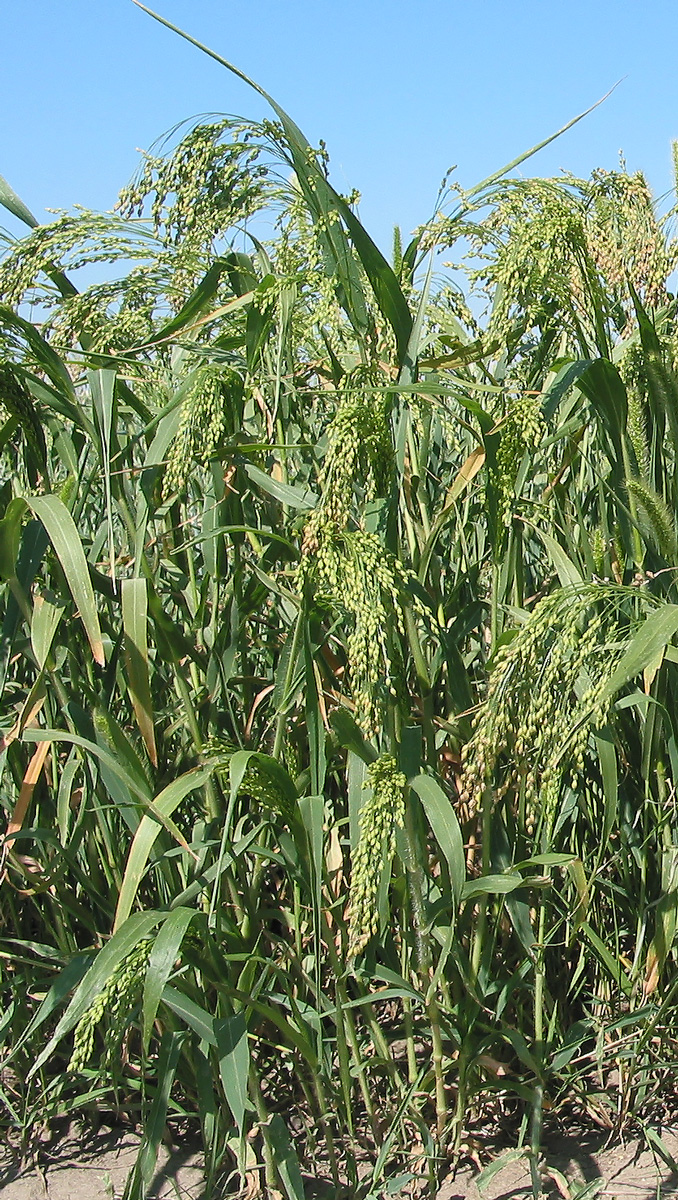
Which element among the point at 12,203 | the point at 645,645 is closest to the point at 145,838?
the point at 645,645

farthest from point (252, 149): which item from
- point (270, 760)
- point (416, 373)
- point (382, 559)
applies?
point (270, 760)

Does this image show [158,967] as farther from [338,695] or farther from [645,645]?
[645,645]

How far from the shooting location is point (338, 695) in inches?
58.6

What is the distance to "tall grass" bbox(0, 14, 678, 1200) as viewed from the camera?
1.32m

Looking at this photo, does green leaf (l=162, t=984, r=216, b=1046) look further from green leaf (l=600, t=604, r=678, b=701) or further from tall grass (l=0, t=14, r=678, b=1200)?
green leaf (l=600, t=604, r=678, b=701)

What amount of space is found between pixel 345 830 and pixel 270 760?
0.52 m

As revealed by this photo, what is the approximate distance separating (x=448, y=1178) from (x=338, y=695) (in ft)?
2.39

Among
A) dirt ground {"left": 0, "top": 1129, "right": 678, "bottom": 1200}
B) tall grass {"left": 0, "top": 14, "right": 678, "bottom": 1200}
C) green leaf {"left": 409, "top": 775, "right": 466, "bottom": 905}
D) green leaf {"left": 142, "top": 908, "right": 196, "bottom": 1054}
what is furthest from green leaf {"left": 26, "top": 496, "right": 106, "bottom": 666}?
dirt ground {"left": 0, "top": 1129, "right": 678, "bottom": 1200}

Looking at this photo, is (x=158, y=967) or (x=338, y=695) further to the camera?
(x=338, y=695)

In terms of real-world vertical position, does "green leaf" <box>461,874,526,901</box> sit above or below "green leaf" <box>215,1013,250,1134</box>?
above

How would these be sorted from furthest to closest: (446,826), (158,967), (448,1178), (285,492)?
(448,1178) < (285,492) < (446,826) < (158,967)

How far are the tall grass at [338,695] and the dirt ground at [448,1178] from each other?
6 cm

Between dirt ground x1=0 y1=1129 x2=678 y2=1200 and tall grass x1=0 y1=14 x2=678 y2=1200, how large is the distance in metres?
0.06

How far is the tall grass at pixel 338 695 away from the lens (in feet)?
4.32
